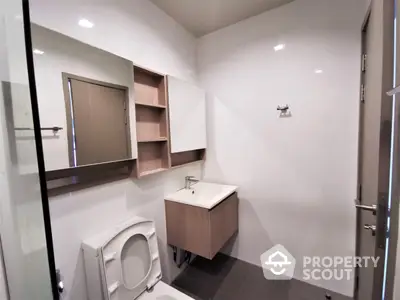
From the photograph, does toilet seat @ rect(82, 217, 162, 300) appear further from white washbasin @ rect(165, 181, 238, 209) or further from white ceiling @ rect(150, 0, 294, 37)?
white ceiling @ rect(150, 0, 294, 37)

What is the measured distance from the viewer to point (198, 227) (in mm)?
1641

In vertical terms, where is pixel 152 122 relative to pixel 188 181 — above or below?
above

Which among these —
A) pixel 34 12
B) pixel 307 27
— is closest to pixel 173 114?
pixel 34 12

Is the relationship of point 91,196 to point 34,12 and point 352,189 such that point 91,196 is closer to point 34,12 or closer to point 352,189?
point 34,12

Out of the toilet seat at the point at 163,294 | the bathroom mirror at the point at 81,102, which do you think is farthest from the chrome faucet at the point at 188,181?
the toilet seat at the point at 163,294

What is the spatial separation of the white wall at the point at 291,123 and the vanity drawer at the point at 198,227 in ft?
1.50

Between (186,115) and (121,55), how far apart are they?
770mm

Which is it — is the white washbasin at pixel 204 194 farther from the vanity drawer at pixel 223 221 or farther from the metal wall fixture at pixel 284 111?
the metal wall fixture at pixel 284 111

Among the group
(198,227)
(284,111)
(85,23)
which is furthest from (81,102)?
(284,111)

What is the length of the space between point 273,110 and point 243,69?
0.56m

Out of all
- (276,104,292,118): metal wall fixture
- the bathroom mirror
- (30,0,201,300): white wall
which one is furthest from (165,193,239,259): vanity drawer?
(276,104,292,118): metal wall fixture

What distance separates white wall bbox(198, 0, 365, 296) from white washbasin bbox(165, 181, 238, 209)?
0.17 m

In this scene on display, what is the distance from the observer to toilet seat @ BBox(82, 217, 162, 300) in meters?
1.10

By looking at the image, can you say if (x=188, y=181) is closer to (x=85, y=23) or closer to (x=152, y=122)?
(x=152, y=122)
